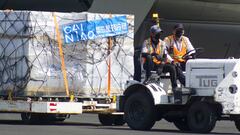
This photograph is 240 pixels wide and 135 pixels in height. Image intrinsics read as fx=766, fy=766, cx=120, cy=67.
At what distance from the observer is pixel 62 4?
Result: 1631 inches

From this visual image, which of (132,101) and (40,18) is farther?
(40,18)

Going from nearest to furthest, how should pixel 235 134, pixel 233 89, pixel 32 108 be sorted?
1. pixel 233 89
2. pixel 235 134
3. pixel 32 108

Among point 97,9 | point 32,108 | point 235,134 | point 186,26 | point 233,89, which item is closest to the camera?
point 233,89

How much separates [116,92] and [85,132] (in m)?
4.26

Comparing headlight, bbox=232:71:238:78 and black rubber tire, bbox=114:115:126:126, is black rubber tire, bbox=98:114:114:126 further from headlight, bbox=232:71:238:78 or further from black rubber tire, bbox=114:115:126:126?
headlight, bbox=232:71:238:78

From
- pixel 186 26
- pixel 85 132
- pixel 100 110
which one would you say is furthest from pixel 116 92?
pixel 186 26

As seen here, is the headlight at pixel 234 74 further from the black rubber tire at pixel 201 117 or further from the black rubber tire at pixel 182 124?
the black rubber tire at pixel 182 124

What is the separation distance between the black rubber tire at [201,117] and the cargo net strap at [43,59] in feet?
15.0

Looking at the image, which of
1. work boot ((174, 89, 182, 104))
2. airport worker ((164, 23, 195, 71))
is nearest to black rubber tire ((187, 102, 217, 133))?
work boot ((174, 89, 182, 104))

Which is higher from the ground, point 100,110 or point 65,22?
point 65,22

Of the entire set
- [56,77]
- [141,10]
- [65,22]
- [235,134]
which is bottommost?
[235,134]

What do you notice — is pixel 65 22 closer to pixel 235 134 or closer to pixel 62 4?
pixel 235 134

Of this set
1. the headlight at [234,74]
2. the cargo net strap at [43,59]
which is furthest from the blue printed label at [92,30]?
the headlight at [234,74]

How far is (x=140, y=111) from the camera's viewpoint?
17.9 m
